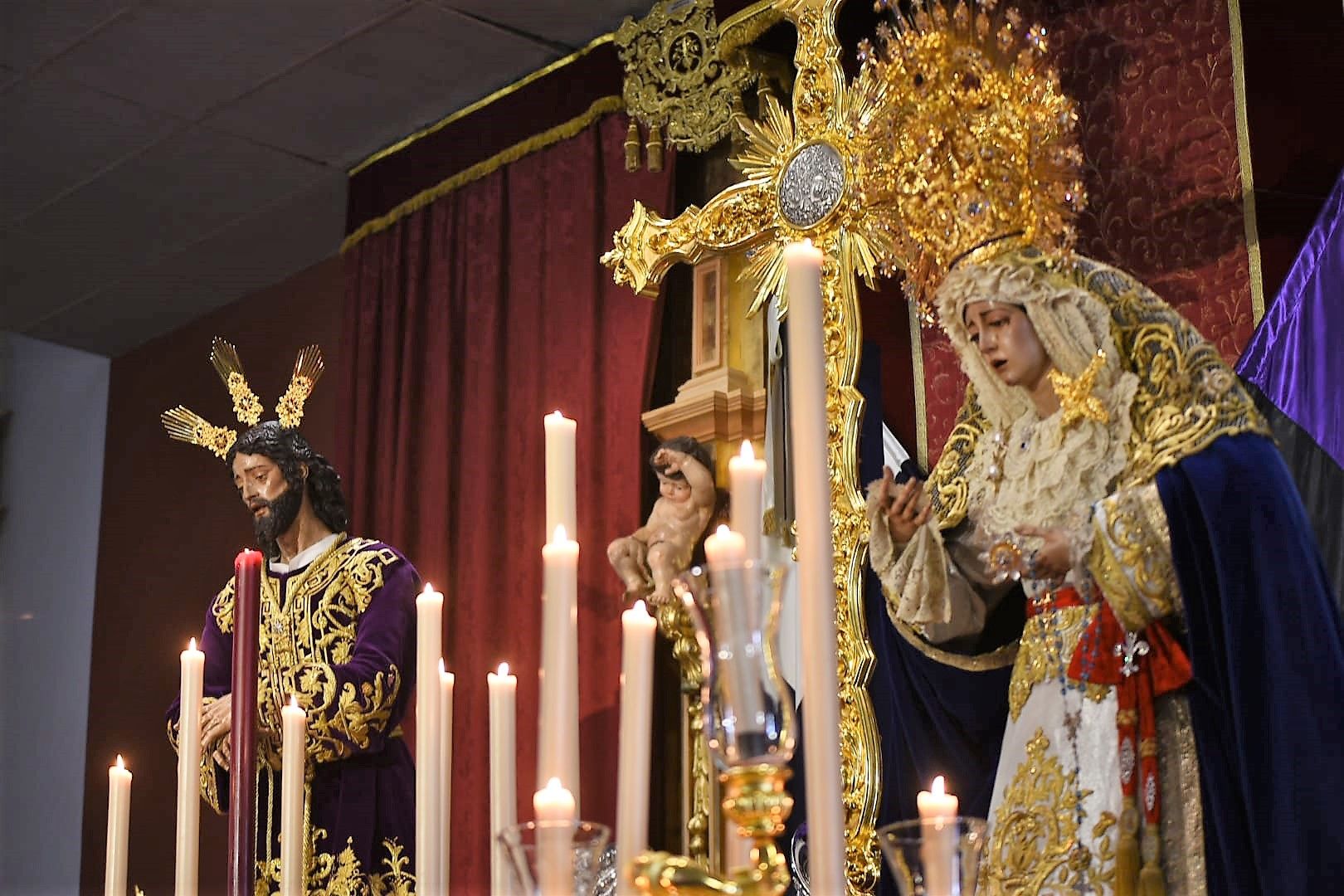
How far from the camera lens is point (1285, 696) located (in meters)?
2.27

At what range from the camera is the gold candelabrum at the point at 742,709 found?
2.73 ft

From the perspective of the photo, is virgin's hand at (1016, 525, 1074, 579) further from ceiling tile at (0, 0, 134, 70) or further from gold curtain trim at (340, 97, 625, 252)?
ceiling tile at (0, 0, 134, 70)

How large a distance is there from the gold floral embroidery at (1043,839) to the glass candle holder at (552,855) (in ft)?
5.34

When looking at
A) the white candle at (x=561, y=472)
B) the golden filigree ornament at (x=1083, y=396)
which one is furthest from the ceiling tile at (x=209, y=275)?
the white candle at (x=561, y=472)

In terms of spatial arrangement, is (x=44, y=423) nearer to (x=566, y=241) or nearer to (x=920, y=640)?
(x=566, y=241)

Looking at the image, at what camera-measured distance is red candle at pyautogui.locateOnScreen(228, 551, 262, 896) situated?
1379mm

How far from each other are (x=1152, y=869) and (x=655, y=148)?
2179 mm

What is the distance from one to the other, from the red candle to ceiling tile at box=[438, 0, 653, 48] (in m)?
3.04

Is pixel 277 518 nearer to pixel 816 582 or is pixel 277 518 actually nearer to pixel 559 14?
pixel 559 14

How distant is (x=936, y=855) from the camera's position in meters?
1.02

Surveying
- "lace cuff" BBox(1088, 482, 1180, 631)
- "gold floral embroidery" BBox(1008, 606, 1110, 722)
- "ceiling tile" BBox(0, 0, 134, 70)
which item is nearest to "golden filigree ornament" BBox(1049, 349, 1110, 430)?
"lace cuff" BBox(1088, 482, 1180, 631)

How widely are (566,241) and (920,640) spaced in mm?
1777

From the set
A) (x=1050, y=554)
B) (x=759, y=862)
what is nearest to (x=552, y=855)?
(x=759, y=862)

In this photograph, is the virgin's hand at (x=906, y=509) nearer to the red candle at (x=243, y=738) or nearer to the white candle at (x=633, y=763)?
the red candle at (x=243, y=738)
